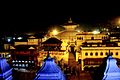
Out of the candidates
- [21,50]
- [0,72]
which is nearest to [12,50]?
[21,50]

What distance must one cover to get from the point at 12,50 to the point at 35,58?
2.61 meters

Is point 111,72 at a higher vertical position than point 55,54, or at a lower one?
lower

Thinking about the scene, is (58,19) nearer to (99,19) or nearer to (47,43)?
(99,19)

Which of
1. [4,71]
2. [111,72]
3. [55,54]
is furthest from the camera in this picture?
[55,54]

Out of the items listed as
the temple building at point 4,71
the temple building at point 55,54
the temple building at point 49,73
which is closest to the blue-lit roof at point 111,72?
the temple building at point 49,73

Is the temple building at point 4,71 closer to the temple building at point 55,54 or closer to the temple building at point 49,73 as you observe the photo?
the temple building at point 49,73

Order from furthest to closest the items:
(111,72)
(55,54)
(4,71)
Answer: (55,54) < (4,71) < (111,72)

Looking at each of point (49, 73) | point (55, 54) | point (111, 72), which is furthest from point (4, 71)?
point (55, 54)

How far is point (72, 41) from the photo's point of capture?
2797 cm

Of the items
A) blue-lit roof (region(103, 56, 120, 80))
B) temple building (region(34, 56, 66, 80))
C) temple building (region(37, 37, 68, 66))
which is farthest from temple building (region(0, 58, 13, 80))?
temple building (region(37, 37, 68, 66))

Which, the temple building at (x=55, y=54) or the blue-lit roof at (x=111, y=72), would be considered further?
the temple building at (x=55, y=54)

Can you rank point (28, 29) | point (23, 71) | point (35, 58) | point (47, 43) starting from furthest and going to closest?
point (28, 29)
point (47, 43)
point (35, 58)
point (23, 71)

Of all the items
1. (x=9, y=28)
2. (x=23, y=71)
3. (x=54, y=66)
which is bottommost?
(x=23, y=71)

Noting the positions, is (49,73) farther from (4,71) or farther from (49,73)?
(4,71)
